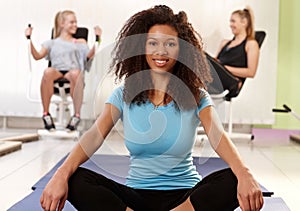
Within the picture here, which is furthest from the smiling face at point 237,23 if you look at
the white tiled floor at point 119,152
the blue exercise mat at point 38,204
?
the blue exercise mat at point 38,204

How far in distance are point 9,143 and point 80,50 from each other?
1408 millimetres

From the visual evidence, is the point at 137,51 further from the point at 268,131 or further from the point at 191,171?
the point at 268,131

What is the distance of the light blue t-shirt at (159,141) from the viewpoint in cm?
157

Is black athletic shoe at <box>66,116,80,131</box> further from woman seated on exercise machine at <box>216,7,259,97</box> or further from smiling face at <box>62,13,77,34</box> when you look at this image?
woman seated on exercise machine at <box>216,7,259,97</box>

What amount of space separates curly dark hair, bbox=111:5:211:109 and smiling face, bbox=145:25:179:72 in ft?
0.05

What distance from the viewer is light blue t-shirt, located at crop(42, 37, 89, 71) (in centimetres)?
484

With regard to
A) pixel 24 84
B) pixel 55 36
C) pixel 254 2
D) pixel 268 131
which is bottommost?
pixel 268 131

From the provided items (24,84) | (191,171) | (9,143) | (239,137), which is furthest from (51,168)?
(24,84)

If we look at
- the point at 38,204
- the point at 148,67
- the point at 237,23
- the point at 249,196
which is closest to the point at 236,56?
the point at 237,23

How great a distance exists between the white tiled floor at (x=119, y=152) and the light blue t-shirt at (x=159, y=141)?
53cm

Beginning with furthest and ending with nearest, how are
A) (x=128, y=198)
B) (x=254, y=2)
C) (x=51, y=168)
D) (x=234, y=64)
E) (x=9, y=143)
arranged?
1. (x=254, y=2)
2. (x=234, y=64)
3. (x=9, y=143)
4. (x=51, y=168)
5. (x=128, y=198)

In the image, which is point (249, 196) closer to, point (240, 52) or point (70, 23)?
point (240, 52)

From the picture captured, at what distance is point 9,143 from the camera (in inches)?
148

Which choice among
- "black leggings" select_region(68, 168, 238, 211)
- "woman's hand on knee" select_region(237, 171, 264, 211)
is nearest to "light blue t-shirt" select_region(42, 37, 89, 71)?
"black leggings" select_region(68, 168, 238, 211)
